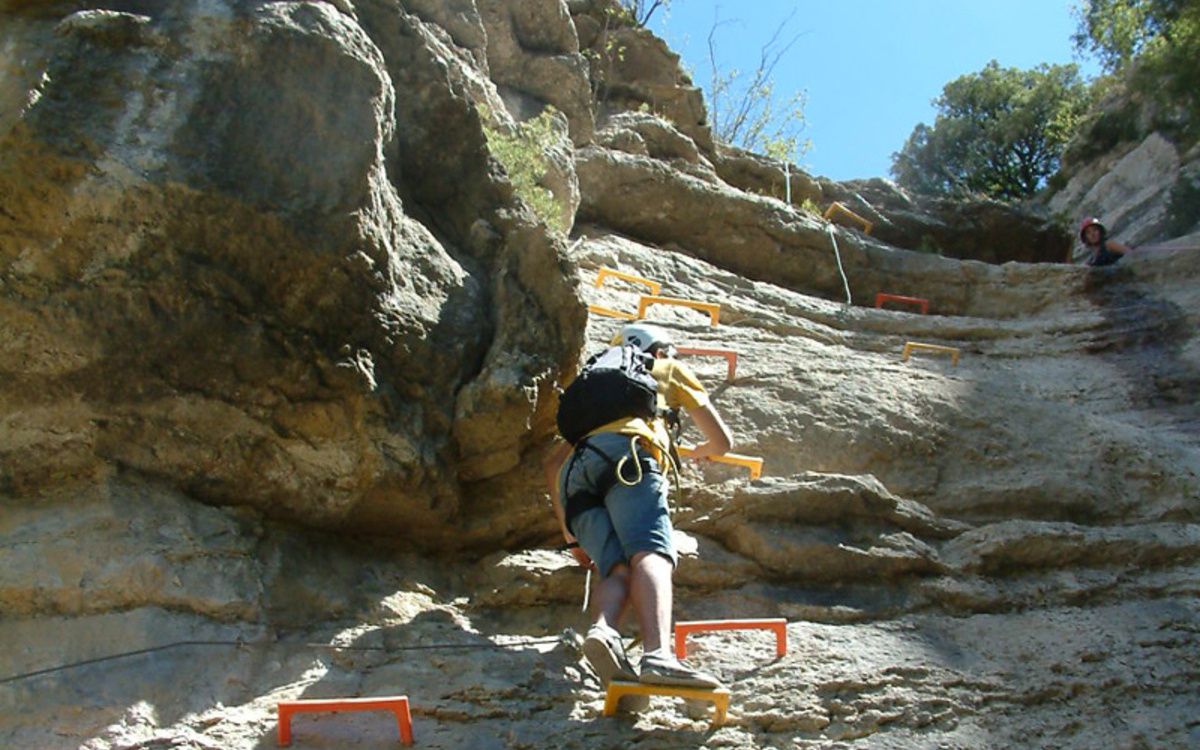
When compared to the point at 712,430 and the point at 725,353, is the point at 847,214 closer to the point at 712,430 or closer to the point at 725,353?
the point at 725,353

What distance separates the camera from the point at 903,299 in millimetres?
11281

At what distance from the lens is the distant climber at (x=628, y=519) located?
15.3ft

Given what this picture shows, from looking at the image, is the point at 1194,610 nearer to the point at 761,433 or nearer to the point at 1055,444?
the point at 1055,444

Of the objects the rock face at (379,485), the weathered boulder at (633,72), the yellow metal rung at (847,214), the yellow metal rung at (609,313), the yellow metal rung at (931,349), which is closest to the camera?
the rock face at (379,485)

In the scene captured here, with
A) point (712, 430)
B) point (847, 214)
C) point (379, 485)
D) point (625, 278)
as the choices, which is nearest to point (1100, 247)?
point (847, 214)

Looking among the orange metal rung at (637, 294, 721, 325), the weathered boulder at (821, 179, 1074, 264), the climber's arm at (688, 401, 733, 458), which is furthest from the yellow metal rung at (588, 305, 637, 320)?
the weathered boulder at (821, 179, 1074, 264)

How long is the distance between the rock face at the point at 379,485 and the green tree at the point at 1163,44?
9875mm

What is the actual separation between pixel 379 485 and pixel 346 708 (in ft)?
4.47

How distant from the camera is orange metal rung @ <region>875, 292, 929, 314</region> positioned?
11242 millimetres

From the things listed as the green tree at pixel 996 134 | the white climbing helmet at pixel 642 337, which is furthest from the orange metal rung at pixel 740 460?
the green tree at pixel 996 134

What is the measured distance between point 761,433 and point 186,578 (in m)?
3.66

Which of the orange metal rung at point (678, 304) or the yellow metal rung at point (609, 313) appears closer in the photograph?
the yellow metal rung at point (609, 313)

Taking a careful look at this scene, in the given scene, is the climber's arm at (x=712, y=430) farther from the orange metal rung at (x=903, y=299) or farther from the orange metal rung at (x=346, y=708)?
the orange metal rung at (x=903, y=299)

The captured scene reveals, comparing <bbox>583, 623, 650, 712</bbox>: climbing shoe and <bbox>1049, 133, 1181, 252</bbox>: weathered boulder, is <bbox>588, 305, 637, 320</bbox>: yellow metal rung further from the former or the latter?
<bbox>1049, 133, 1181, 252</bbox>: weathered boulder
